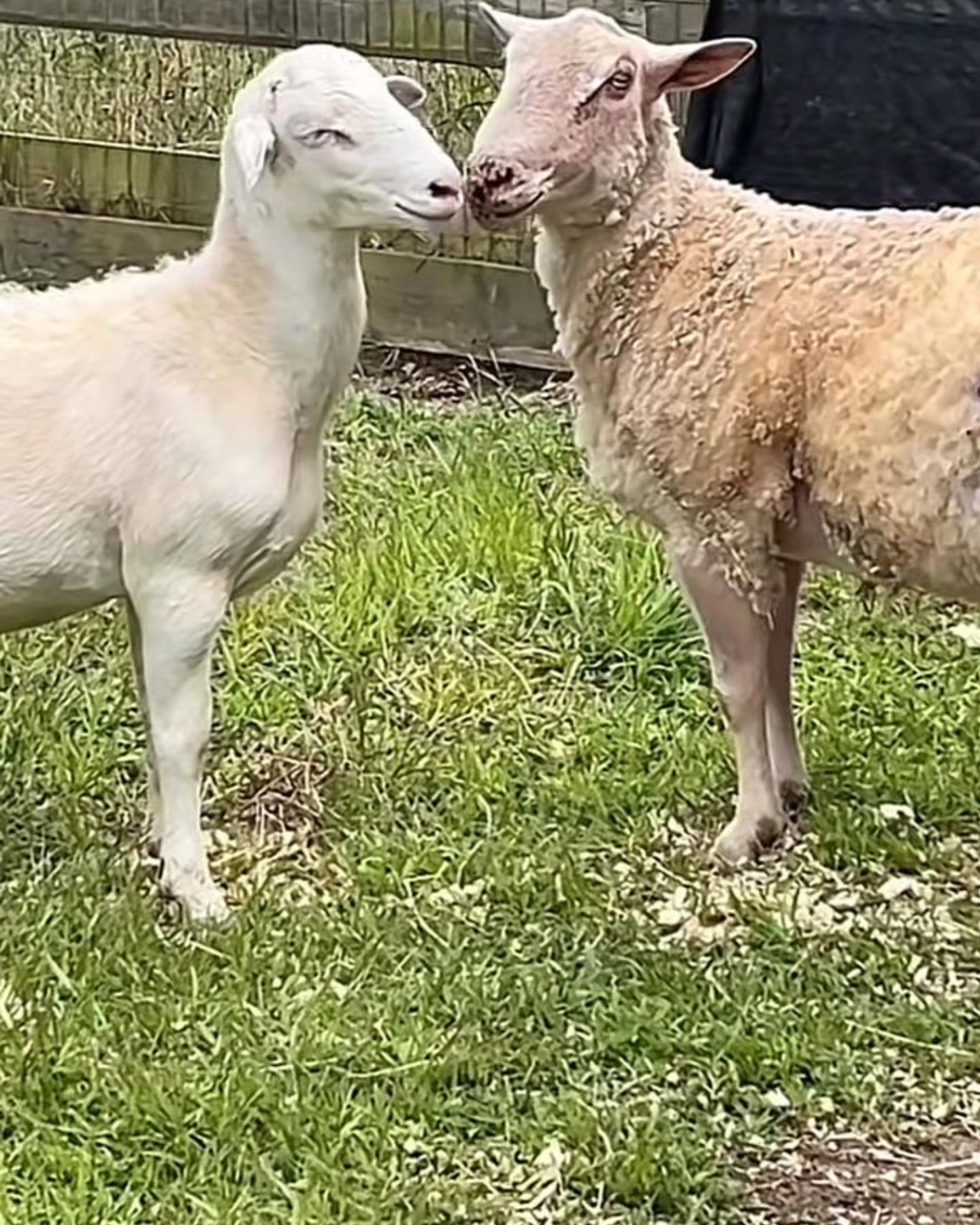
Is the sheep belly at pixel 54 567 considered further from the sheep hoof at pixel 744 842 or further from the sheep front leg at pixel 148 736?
the sheep hoof at pixel 744 842

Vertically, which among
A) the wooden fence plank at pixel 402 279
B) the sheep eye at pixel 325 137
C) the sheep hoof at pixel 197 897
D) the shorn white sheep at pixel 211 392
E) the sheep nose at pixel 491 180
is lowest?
the wooden fence plank at pixel 402 279

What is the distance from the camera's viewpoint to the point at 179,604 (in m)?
3.80

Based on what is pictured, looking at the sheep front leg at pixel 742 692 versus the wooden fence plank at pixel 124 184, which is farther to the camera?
the wooden fence plank at pixel 124 184

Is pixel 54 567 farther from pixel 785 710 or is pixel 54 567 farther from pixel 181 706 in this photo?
pixel 785 710

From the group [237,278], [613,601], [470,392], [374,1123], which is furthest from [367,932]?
[470,392]

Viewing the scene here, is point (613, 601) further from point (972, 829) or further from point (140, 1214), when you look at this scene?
point (140, 1214)

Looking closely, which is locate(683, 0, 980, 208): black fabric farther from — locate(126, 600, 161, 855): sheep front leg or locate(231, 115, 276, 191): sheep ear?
locate(126, 600, 161, 855): sheep front leg

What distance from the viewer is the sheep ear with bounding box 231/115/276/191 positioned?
366 centimetres

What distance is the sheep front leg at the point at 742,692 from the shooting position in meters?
4.18

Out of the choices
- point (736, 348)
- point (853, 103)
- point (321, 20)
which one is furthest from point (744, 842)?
point (321, 20)

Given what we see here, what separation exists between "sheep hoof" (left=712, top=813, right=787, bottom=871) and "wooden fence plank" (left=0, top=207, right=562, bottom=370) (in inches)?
109

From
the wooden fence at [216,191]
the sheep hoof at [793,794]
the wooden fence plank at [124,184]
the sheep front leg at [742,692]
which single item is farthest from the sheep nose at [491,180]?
the wooden fence plank at [124,184]

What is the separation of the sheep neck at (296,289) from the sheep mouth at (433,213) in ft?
0.52

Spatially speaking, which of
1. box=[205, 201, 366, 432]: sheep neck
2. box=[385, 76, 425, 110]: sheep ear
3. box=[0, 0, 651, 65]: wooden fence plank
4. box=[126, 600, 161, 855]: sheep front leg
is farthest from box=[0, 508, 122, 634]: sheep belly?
box=[0, 0, 651, 65]: wooden fence plank
